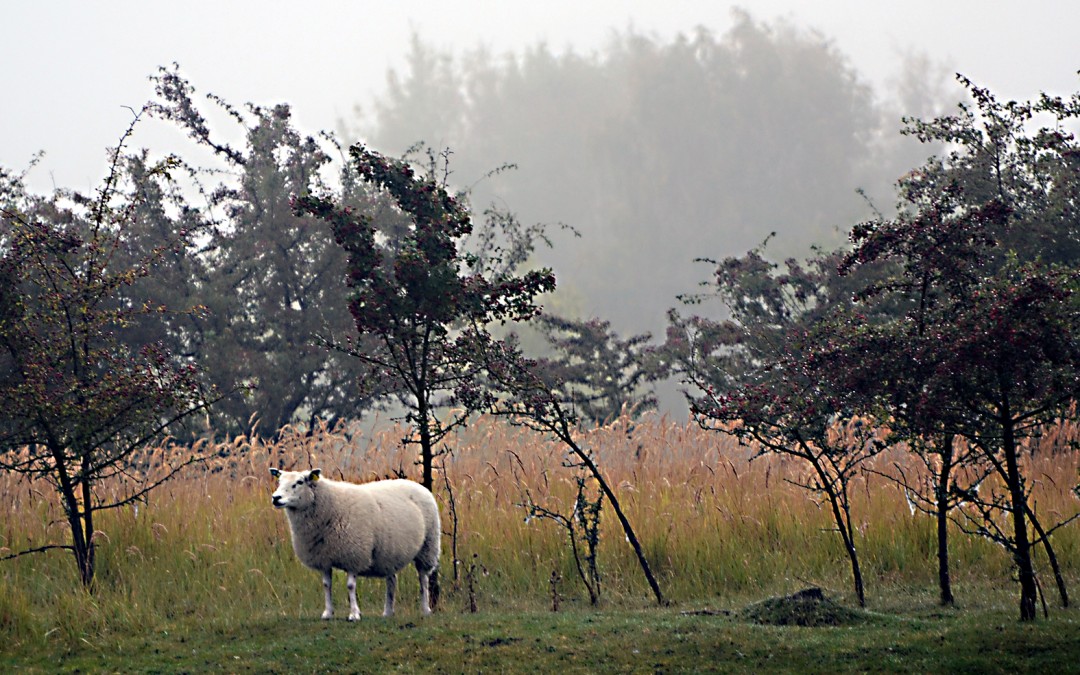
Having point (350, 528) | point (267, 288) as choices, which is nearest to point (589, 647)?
point (350, 528)

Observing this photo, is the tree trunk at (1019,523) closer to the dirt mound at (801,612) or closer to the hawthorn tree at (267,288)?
the dirt mound at (801,612)

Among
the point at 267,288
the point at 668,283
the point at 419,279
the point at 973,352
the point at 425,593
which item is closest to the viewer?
the point at 973,352

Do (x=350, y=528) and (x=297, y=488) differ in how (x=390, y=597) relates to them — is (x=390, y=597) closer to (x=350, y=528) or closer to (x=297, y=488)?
(x=350, y=528)

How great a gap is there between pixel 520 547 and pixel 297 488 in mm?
3907

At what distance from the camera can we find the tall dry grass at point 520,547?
10.9 metres

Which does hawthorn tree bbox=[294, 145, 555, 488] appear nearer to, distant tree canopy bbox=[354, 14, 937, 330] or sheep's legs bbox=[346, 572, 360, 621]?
sheep's legs bbox=[346, 572, 360, 621]

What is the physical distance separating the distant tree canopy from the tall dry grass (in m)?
45.4

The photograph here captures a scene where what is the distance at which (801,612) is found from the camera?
893 cm

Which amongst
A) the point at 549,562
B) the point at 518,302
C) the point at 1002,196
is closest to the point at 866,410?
the point at 518,302

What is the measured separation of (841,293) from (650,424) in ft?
22.7

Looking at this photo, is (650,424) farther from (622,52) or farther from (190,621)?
(622,52)

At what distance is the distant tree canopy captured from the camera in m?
61.6

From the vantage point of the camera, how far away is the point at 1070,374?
8141 mm

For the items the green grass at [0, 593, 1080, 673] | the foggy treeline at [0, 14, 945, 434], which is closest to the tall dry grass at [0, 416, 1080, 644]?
the green grass at [0, 593, 1080, 673]
